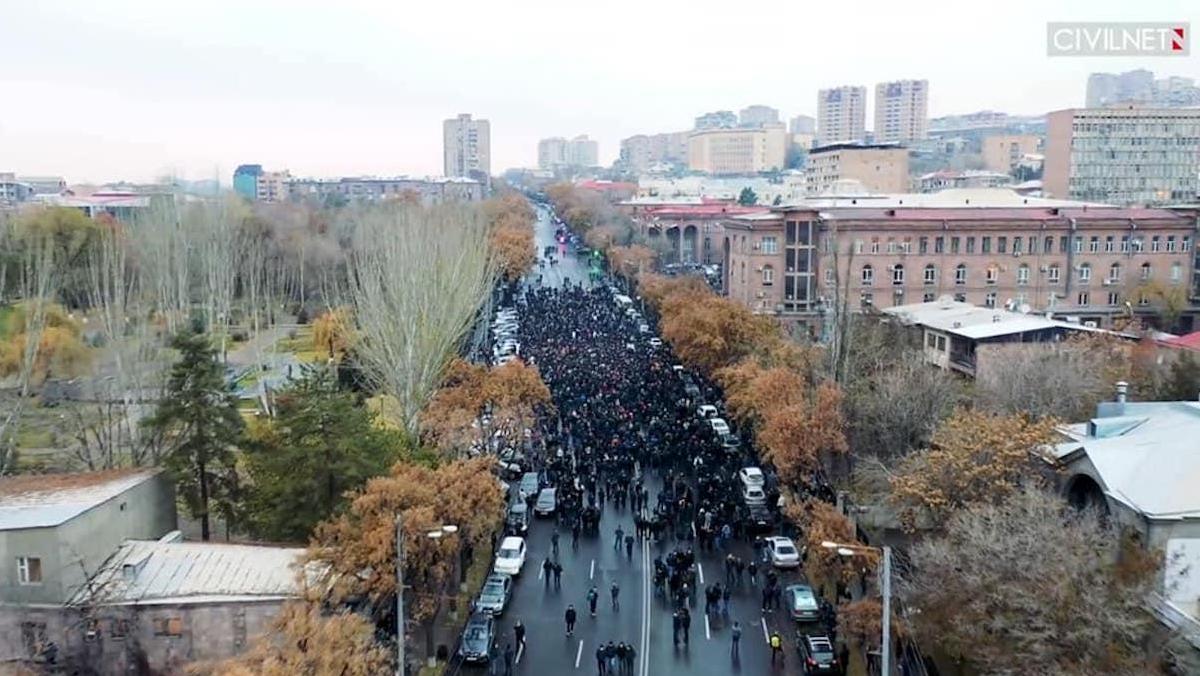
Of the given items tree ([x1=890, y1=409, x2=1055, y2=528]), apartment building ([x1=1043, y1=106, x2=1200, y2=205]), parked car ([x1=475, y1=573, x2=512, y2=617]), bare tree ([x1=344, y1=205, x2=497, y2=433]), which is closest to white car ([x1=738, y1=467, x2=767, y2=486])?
tree ([x1=890, y1=409, x2=1055, y2=528])

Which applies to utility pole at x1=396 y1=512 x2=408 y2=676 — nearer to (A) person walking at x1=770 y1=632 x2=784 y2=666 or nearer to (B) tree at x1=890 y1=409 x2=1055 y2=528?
(A) person walking at x1=770 y1=632 x2=784 y2=666

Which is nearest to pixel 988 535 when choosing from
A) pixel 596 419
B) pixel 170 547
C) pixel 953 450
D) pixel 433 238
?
pixel 953 450

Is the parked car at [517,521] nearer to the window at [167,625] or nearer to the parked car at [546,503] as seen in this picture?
the parked car at [546,503]

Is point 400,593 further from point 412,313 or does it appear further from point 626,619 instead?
point 412,313

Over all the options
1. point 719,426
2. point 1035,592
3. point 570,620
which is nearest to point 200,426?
point 570,620

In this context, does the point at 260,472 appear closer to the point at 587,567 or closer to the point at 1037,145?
the point at 587,567

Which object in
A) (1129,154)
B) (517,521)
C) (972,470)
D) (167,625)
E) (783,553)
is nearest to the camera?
(167,625)
